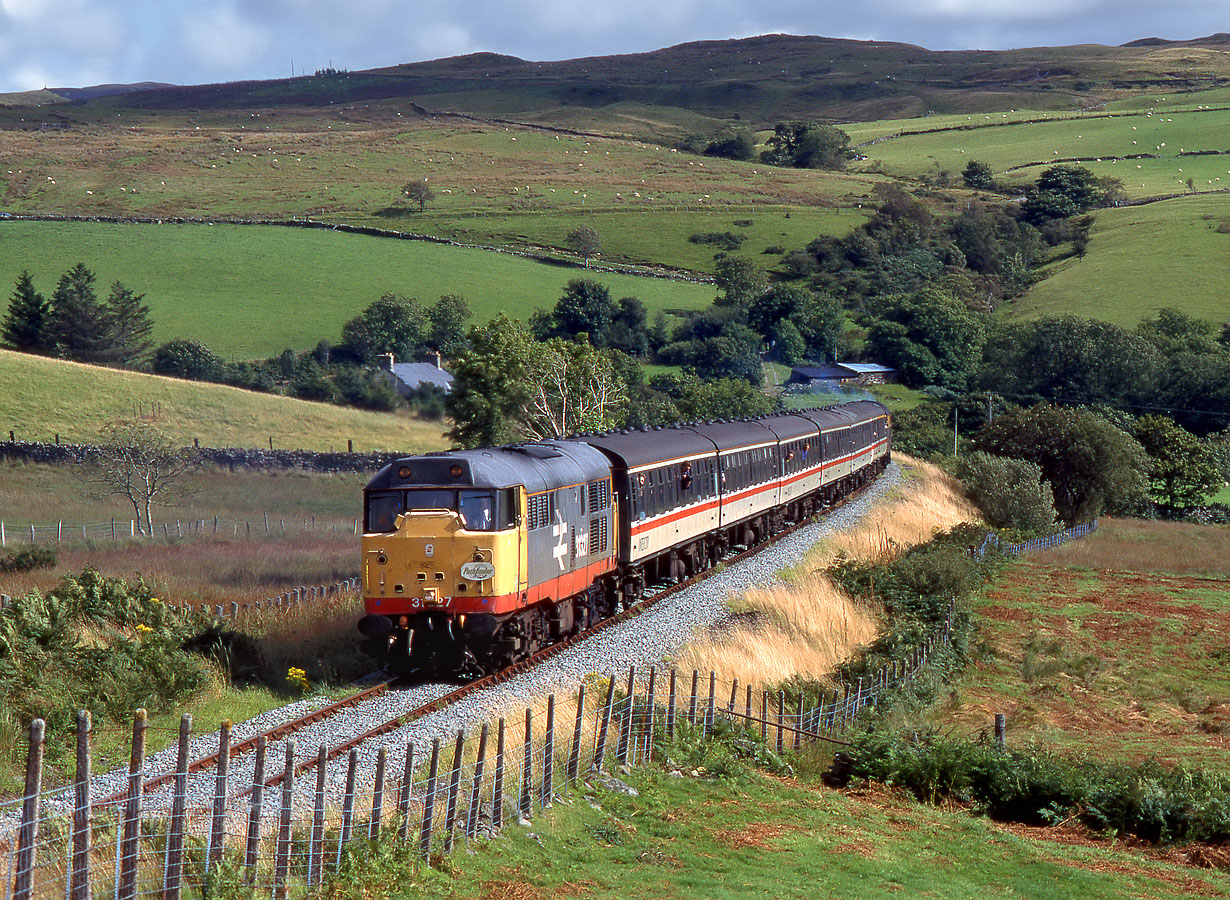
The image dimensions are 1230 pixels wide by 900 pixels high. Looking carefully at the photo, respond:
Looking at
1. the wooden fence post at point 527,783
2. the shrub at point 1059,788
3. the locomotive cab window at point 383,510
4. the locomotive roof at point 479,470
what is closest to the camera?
the wooden fence post at point 527,783

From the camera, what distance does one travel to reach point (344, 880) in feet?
34.3

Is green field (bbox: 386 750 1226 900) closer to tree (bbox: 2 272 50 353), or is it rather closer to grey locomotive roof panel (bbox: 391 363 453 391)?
grey locomotive roof panel (bbox: 391 363 453 391)

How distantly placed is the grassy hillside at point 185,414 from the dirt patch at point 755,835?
50393mm

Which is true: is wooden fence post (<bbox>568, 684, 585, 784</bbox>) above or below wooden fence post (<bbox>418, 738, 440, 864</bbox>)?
below

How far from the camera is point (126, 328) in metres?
93.4

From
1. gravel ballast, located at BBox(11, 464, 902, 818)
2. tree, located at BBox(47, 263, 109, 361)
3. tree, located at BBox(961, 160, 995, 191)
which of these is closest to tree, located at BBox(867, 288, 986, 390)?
tree, located at BBox(47, 263, 109, 361)

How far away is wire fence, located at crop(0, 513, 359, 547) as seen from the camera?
4328 cm

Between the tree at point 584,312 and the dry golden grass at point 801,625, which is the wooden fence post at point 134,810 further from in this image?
the tree at point 584,312

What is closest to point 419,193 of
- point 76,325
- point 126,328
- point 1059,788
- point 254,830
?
point 126,328

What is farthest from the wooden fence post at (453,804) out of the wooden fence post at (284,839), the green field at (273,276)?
the green field at (273,276)

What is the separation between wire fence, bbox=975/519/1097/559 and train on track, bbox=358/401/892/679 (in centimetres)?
1937

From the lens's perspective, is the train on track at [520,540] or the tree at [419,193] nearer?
the train on track at [520,540]

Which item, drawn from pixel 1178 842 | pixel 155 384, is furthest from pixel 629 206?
pixel 1178 842

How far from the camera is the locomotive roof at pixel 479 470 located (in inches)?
789
